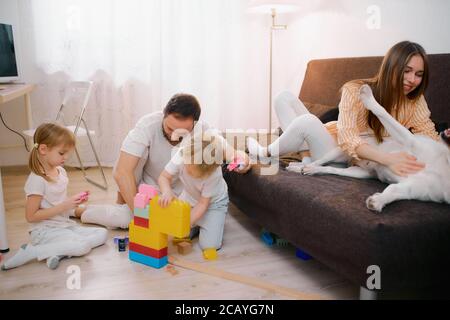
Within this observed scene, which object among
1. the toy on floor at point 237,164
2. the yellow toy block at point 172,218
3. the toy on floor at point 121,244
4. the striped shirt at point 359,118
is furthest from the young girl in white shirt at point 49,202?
the striped shirt at point 359,118

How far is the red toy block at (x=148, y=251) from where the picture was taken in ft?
5.28

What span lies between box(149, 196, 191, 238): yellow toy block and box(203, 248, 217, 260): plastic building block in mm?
209

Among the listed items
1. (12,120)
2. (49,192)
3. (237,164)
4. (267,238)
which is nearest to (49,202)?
(49,192)

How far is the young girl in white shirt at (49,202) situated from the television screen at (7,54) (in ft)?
4.67

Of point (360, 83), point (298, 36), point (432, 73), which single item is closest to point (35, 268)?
point (360, 83)

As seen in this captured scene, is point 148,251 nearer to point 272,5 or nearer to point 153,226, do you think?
point 153,226

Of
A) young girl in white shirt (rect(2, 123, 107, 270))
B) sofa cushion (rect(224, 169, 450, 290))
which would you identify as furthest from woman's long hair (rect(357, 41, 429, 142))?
young girl in white shirt (rect(2, 123, 107, 270))

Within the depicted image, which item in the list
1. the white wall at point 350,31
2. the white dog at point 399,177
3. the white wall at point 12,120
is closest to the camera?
the white dog at point 399,177

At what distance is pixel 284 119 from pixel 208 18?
154 cm

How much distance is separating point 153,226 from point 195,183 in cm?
27

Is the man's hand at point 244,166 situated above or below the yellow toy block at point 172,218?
above

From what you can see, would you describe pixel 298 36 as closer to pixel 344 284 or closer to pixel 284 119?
pixel 284 119

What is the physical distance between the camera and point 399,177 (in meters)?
1.44

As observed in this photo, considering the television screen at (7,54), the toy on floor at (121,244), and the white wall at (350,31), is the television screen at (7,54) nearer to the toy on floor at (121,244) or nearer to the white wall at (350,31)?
the toy on floor at (121,244)
